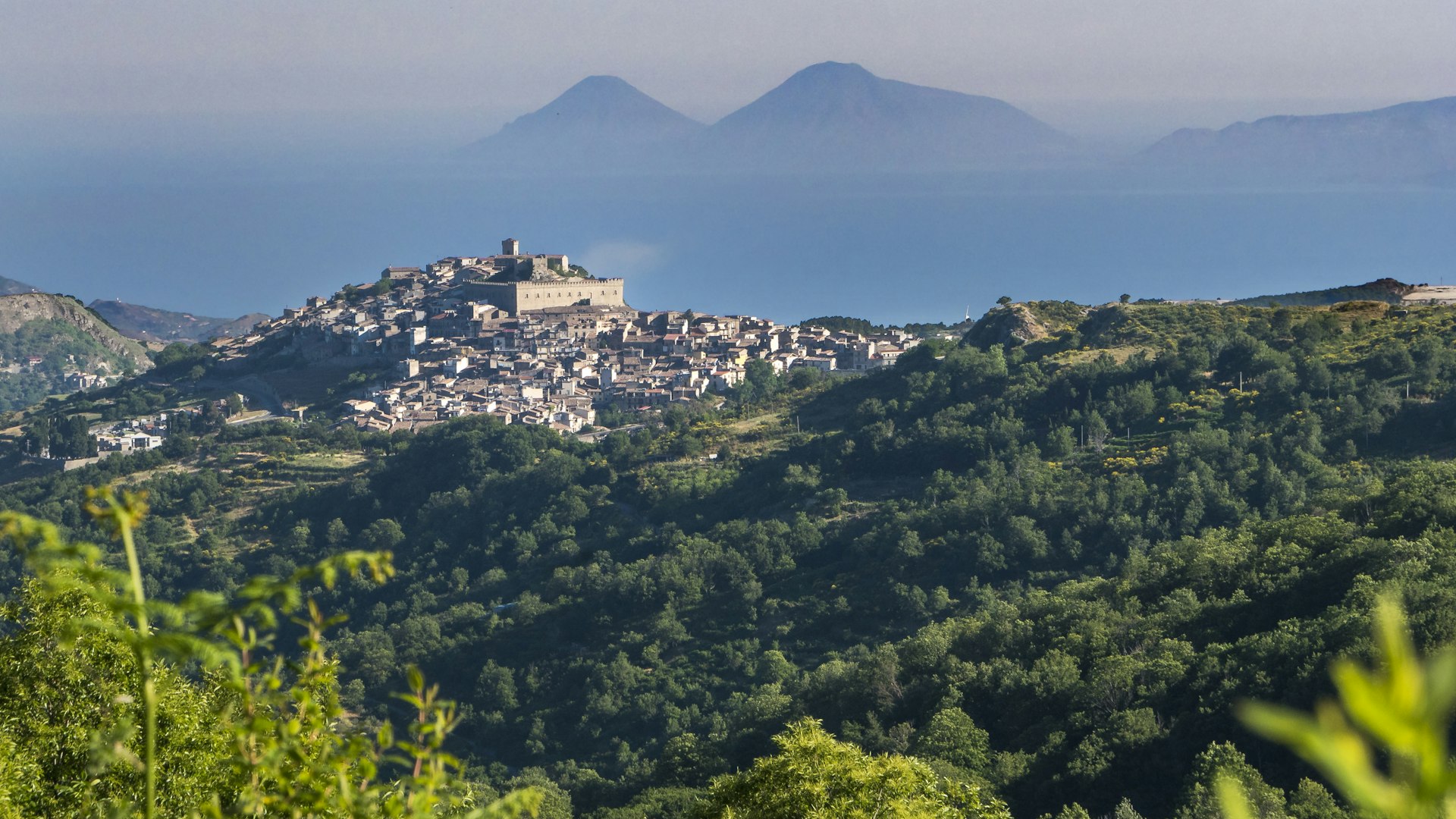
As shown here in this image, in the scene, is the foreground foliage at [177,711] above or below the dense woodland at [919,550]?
above

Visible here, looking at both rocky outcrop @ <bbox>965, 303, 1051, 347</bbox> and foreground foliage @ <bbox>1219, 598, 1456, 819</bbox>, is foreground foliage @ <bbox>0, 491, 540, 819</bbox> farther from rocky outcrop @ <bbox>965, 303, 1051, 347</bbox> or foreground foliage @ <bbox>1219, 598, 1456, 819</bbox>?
rocky outcrop @ <bbox>965, 303, 1051, 347</bbox>

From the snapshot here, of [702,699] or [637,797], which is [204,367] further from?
[637,797]

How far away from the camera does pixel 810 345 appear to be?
55.0 m

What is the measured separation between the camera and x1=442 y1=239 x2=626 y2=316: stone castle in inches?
2402

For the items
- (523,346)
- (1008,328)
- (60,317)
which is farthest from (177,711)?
(60,317)

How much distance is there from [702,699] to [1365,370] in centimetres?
1646

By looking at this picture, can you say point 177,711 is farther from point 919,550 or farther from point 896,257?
point 896,257

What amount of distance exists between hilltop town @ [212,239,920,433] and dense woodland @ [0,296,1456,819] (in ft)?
12.9

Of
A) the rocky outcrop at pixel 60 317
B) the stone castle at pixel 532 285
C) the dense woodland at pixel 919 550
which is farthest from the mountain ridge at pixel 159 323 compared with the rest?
the dense woodland at pixel 919 550

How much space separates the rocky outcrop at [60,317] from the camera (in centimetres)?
8494

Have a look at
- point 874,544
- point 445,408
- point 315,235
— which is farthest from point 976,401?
point 315,235

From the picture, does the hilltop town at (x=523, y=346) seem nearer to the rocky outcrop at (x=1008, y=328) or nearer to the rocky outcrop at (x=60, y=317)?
the rocky outcrop at (x=1008, y=328)

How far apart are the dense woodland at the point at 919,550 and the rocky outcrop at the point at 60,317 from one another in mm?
40984

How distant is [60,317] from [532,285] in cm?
4193
